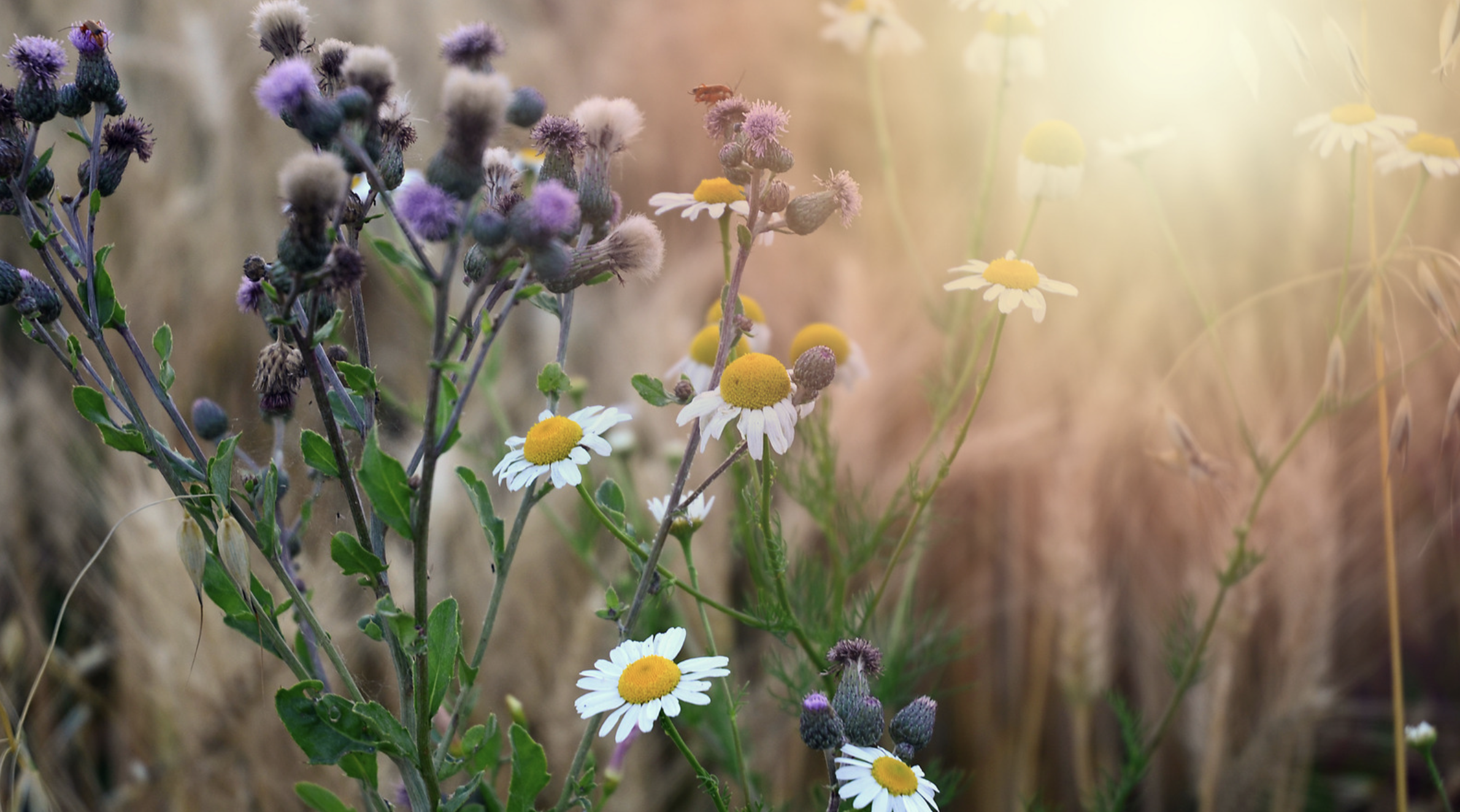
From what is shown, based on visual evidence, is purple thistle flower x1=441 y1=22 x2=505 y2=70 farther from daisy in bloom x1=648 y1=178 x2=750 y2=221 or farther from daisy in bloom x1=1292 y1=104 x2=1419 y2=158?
daisy in bloom x1=1292 y1=104 x2=1419 y2=158

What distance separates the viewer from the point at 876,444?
4.05 ft

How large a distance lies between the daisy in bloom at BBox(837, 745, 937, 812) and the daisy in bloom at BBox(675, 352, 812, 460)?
0.59 ft

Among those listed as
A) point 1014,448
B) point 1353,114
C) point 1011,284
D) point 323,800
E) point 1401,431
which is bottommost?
point 1014,448

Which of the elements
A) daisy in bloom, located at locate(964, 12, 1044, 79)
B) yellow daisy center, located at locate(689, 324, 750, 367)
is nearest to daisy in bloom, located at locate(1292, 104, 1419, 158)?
daisy in bloom, located at locate(964, 12, 1044, 79)

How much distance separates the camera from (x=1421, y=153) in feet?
2.64

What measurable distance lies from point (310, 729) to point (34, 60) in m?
0.40

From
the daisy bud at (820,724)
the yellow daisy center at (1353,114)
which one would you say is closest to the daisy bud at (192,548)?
the daisy bud at (820,724)

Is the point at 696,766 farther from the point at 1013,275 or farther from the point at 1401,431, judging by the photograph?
the point at 1401,431

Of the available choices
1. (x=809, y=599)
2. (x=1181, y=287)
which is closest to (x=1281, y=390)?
(x=1181, y=287)

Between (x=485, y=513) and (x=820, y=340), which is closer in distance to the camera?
(x=485, y=513)

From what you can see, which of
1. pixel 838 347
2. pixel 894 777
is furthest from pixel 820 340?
pixel 894 777

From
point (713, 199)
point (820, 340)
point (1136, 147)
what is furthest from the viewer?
point (1136, 147)

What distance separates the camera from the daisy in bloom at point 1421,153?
2.58 ft

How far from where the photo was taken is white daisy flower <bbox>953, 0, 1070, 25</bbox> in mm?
898
